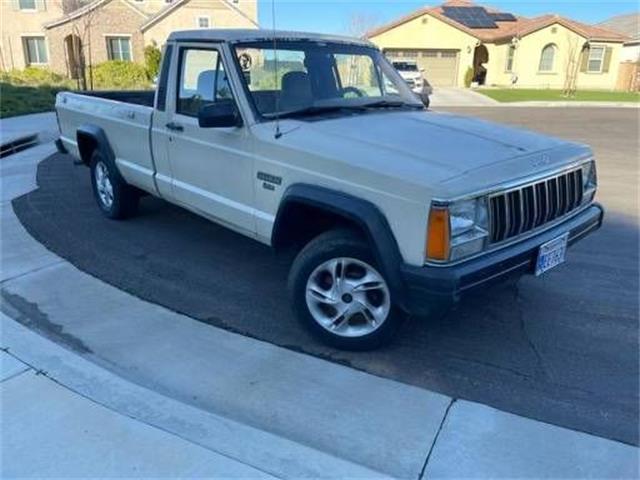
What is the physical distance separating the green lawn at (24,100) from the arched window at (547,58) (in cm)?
2855

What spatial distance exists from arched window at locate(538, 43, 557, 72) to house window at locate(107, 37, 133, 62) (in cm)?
2623

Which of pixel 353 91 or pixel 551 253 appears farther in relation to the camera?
pixel 353 91

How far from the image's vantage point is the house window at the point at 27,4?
3288 cm

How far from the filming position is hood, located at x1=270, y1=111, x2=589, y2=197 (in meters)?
2.90

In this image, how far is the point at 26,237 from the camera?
5.36 meters

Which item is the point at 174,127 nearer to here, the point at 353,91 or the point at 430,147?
the point at 353,91

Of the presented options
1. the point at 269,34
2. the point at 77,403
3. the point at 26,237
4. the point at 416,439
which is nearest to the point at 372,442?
the point at 416,439

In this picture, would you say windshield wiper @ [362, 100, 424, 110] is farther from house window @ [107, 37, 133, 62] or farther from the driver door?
house window @ [107, 37, 133, 62]

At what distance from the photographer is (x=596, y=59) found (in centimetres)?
3412

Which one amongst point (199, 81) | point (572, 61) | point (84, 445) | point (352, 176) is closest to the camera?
point (84, 445)

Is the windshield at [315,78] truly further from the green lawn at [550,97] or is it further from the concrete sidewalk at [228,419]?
the green lawn at [550,97]

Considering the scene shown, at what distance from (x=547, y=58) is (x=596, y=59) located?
134 inches

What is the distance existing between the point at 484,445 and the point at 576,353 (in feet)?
4.11

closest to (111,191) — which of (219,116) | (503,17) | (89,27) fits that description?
(219,116)
